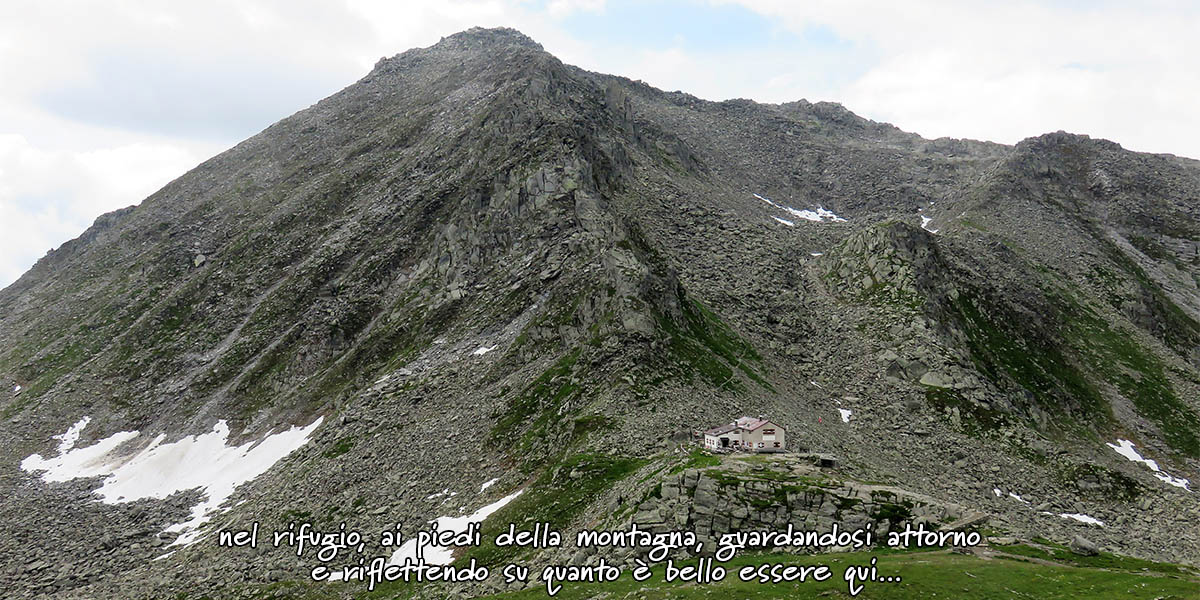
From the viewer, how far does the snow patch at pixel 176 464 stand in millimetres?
69688

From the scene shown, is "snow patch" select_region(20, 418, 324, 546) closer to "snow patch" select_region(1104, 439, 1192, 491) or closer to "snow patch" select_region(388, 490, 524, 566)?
"snow patch" select_region(388, 490, 524, 566)

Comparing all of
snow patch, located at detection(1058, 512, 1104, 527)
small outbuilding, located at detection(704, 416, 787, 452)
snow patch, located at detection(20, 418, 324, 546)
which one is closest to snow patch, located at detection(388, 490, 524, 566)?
small outbuilding, located at detection(704, 416, 787, 452)

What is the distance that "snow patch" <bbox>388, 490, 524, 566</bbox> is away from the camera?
4728cm

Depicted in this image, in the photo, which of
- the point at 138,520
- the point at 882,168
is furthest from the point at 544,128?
the point at 882,168

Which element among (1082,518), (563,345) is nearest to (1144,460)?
(1082,518)

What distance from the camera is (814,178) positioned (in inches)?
6078

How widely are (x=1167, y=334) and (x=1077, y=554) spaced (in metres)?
74.9

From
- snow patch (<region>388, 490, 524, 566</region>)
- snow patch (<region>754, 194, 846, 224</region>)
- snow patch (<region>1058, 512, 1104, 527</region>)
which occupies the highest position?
snow patch (<region>754, 194, 846, 224</region>)

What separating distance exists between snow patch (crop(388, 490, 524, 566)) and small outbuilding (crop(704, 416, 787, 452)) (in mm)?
14970

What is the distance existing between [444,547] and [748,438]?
22.9 metres

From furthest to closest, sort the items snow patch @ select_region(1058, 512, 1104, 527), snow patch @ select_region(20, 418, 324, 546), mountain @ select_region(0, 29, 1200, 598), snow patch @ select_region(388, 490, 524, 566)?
snow patch @ select_region(20, 418, 324, 546) → snow patch @ select_region(1058, 512, 1104, 527) → mountain @ select_region(0, 29, 1200, 598) → snow patch @ select_region(388, 490, 524, 566)

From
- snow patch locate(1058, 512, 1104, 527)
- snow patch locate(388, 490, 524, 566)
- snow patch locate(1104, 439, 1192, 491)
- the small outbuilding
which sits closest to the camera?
snow patch locate(388, 490, 524, 566)

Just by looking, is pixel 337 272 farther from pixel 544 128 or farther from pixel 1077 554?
pixel 1077 554

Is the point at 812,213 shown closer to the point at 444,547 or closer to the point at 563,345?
the point at 563,345
